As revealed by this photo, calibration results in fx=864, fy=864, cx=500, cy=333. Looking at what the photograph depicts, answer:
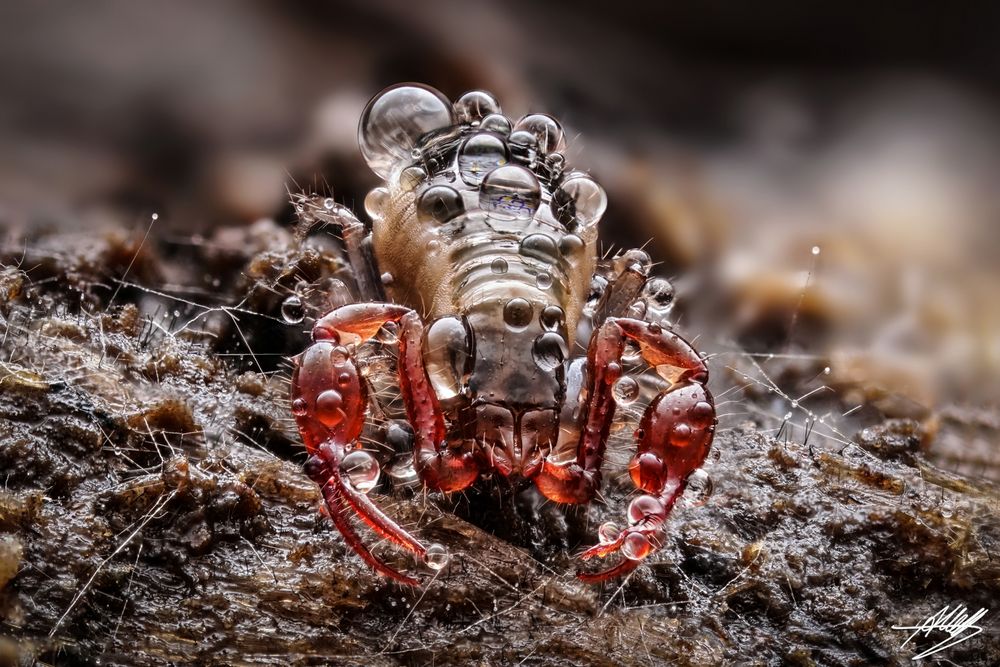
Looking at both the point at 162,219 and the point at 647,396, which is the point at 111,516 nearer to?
the point at 647,396

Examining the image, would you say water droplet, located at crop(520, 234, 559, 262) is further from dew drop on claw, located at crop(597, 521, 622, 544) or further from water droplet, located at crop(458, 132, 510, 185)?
dew drop on claw, located at crop(597, 521, 622, 544)

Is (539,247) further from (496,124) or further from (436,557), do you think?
(436,557)

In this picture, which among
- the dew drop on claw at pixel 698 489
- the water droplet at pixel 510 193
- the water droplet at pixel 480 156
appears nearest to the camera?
the dew drop on claw at pixel 698 489

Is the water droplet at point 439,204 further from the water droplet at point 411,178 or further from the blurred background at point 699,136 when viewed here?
the blurred background at point 699,136

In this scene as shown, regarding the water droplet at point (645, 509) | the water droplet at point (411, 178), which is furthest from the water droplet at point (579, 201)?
the water droplet at point (645, 509)

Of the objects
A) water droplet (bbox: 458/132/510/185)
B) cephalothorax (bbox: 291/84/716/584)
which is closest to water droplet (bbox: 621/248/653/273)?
cephalothorax (bbox: 291/84/716/584)

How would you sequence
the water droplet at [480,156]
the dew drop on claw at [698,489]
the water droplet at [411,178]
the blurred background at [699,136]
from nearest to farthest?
1. the dew drop on claw at [698,489]
2. the water droplet at [480,156]
3. the water droplet at [411,178]
4. the blurred background at [699,136]
